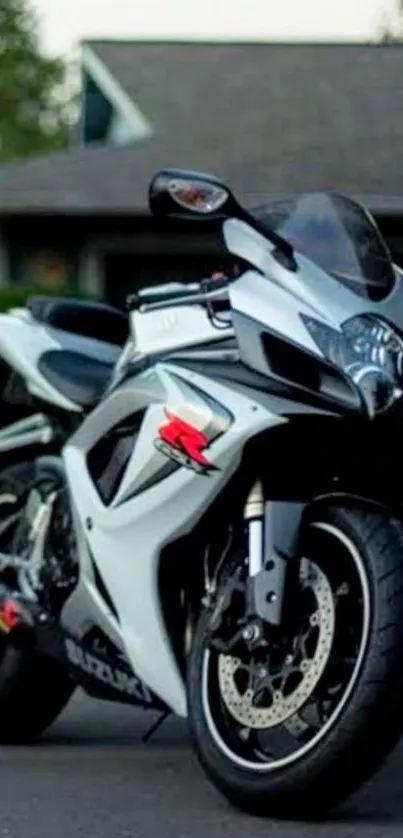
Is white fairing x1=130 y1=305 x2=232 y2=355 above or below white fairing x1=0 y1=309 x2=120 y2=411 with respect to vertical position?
above

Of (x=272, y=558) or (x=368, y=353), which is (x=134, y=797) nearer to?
(x=272, y=558)

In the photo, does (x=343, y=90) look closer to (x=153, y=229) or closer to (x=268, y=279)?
(x=153, y=229)

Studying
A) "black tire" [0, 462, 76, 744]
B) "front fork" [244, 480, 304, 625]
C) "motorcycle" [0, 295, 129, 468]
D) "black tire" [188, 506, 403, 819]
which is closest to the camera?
"black tire" [188, 506, 403, 819]

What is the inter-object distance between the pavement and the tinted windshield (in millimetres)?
1099

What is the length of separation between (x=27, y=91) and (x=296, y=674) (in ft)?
192

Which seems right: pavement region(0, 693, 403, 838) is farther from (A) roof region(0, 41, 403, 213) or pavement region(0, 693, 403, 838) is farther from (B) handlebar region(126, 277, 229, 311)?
(A) roof region(0, 41, 403, 213)

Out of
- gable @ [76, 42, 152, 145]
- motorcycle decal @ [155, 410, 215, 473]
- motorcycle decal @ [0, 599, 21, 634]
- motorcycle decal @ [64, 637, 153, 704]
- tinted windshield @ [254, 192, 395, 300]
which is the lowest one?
gable @ [76, 42, 152, 145]

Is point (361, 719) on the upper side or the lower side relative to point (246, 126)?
upper

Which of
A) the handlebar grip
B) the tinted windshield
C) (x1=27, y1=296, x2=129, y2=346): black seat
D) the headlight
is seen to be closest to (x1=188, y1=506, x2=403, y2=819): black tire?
the headlight

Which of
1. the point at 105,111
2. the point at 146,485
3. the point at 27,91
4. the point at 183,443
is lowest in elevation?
the point at 27,91

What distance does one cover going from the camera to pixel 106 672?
20.7ft

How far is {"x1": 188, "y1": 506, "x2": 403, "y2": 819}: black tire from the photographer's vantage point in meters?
5.36

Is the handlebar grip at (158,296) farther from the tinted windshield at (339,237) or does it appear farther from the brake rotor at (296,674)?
the brake rotor at (296,674)

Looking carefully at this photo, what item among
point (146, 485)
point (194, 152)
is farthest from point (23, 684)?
point (194, 152)
